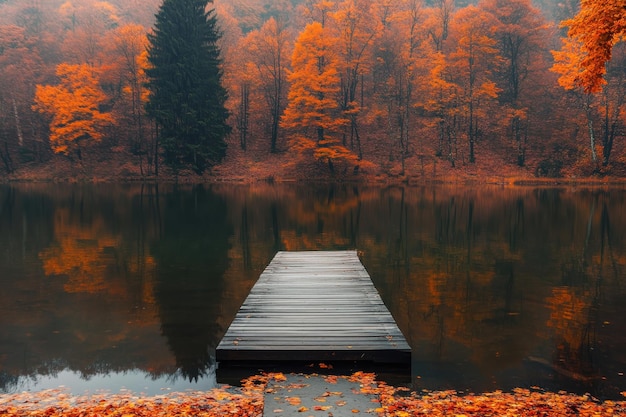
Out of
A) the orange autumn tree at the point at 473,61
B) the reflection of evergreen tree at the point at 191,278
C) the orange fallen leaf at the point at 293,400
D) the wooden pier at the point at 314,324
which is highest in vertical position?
the orange autumn tree at the point at 473,61

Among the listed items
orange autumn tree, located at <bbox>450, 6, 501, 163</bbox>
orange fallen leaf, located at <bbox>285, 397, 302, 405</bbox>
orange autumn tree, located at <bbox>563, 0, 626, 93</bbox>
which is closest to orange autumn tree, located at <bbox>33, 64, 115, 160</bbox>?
orange autumn tree, located at <bbox>450, 6, 501, 163</bbox>

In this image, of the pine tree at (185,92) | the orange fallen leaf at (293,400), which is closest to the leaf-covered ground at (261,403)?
the orange fallen leaf at (293,400)

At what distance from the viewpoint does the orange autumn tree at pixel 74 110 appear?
46.1m

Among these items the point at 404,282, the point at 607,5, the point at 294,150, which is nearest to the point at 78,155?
the point at 294,150

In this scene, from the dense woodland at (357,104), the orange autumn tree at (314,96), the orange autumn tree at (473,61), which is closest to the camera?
the orange autumn tree at (314,96)

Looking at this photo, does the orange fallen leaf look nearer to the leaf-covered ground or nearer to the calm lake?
the leaf-covered ground

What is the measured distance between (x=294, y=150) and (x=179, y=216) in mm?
21606

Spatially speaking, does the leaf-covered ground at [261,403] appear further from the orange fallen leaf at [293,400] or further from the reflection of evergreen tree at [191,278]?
the reflection of evergreen tree at [191,278]

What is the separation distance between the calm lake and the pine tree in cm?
1703

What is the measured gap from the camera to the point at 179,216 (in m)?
24.4

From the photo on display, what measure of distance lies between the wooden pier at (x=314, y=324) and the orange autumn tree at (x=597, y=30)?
778cm

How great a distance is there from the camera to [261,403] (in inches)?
231

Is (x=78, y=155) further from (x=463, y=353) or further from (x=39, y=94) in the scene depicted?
(x=463, y=353)

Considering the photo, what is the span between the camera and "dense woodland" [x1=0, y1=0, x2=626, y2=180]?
1704 inches
